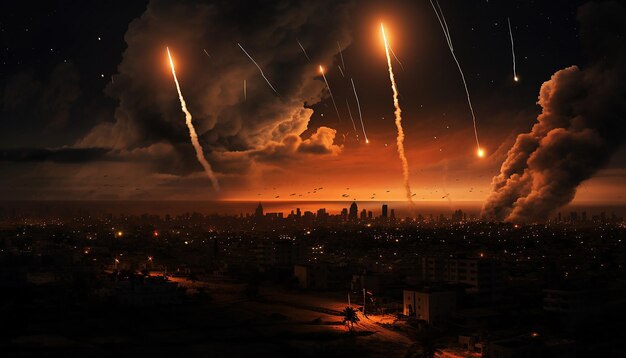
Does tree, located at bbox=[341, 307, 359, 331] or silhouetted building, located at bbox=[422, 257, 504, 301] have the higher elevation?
silhouetted building, located at bbox=[422, 257, 504, 301]

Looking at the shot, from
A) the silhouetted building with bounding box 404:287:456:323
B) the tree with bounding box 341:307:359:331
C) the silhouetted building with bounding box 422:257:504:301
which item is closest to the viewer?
the tree with bounding box 341:307:359:331

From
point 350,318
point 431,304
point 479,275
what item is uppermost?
point 479,275

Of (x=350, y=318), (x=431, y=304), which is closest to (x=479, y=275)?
(x=431, y=304)

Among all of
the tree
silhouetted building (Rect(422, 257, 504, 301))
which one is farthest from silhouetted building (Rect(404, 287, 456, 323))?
silhouetted building (Rect(422, 257, 504, 301))

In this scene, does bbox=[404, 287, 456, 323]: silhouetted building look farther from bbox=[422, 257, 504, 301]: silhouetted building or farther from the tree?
bbox=[422, 257, 504, 301]: silhouetted building

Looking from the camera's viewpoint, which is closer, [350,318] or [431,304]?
[350,318]

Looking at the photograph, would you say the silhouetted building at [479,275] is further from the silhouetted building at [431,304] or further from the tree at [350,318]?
the tree at [350,318]

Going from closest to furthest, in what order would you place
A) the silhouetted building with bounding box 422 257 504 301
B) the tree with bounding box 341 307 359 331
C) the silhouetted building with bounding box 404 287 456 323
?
the tree with bounding box 341 307 359 331, the silhouetted building with bounding box 404 287 456 323, the silhouetted building with bounding box 422 257 504 301

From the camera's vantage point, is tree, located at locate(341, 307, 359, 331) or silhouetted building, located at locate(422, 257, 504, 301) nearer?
tree, located at locate(341, 307, 359, 331)

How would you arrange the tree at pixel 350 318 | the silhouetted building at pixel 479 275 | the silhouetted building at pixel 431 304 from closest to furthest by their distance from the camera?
the tree at pixel 350 318 < the silhouetted building at pixel 431 304 < the silhouetted building at pixel 479 275

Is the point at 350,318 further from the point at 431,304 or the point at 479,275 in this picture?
the point at 479,275

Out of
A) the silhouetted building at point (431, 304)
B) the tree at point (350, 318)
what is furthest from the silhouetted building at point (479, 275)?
the tree at point (350, 318)

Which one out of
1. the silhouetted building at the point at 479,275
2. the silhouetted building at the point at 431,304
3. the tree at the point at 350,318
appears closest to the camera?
the tree at the point at 350,318
